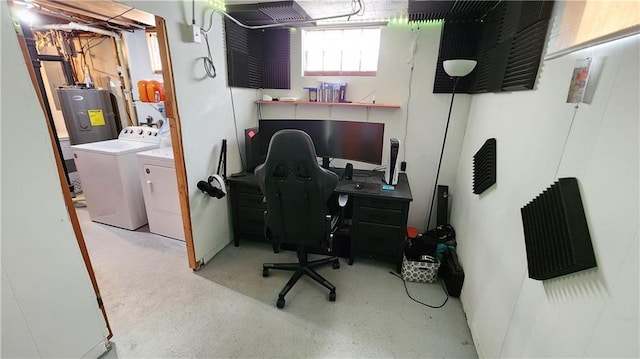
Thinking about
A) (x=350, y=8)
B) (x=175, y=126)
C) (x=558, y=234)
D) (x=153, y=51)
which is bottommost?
(x=558, y=234)

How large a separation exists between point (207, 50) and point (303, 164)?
142 cm

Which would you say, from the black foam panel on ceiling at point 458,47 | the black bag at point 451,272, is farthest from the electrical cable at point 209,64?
the black bag at point 451,272

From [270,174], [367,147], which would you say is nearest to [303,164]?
[270,174]

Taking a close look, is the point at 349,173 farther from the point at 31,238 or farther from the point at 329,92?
the point at 31,238

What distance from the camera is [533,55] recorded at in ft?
4.43

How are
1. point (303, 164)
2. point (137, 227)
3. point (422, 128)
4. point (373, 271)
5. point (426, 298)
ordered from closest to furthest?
point (303, 164)
point (426, 298)
point (373, 271)
point (422, 128)
point (137, 227)

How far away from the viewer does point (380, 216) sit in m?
2.22

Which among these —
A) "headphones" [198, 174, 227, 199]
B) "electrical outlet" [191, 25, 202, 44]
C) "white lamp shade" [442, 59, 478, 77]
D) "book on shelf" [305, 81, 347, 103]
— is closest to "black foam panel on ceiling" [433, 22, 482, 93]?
"white lamp shade" [442, 59, 478, 77]

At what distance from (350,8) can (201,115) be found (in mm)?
1599

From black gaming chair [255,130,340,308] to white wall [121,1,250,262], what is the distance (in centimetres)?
75

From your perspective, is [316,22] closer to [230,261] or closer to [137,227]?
[230,261]

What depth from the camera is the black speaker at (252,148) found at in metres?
2.55

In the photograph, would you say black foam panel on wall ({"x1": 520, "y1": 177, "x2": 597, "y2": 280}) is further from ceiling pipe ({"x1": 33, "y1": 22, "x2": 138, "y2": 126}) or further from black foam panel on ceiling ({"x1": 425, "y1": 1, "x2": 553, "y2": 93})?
ceiling pipe ({"x1": 33, "y1": 22, "x2": 138, "y2": 126})

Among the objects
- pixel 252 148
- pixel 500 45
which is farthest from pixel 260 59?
pixel 500 45
